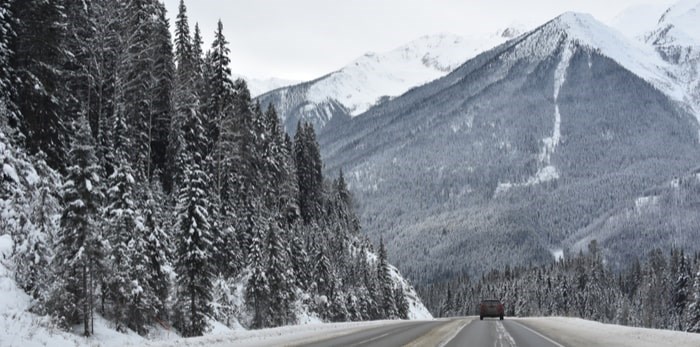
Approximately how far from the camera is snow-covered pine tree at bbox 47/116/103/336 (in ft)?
78.4

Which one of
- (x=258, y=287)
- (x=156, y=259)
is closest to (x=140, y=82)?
(x=258, y=287)

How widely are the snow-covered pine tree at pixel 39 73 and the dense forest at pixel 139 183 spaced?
2.8 inches

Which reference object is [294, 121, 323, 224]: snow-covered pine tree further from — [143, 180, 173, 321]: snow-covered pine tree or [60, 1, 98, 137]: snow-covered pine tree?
[143, 180, 173, 321]: snow-covered pine tree

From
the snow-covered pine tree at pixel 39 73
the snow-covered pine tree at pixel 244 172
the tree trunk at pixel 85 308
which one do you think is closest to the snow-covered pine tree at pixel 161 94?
the snow-covered pine tree at pixel 244 172

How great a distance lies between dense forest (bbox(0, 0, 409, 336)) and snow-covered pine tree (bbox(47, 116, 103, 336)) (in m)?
0.05

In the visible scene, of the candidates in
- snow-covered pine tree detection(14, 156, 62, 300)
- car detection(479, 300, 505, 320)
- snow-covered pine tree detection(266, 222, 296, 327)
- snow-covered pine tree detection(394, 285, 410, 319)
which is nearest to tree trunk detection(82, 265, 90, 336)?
snow-covered pine tree detection(14, 156, 62, 300)

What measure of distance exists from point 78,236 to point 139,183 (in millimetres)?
16774

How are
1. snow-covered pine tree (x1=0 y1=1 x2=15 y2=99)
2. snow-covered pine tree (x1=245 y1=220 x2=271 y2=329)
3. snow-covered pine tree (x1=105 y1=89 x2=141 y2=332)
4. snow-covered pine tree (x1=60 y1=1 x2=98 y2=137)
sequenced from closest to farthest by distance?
snow-covered pine tree (x1=0 y1=1 x2=15 y2=99), snow-covered pine tree (x1=105 y1=89 x2=141 y2=332), snow-covered pine tree (x1=60 y1=1 x2=98 y2=137), snow-covered pine tree (x1=245 y1=220 x2=271 y2=329)

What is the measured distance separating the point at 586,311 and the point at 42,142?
14120 centimetres

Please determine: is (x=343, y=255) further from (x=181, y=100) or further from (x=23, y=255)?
(x=23, y=255)

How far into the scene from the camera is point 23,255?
2391cm

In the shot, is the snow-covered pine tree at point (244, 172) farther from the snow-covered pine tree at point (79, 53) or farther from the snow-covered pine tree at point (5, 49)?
the snow-covered pine tree at point (5, 49)

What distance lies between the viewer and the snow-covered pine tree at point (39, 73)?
29.0 m

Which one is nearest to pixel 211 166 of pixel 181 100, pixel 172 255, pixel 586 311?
pixel 181 100
